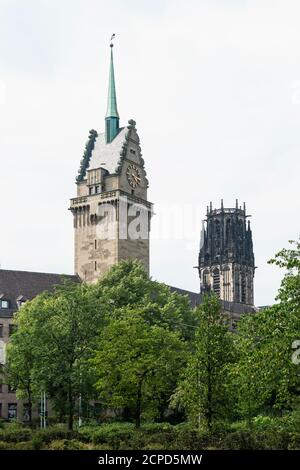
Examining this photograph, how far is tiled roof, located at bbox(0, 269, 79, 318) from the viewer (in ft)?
352

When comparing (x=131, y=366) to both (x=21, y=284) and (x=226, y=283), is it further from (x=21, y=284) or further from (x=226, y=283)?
(x=226, y=283)

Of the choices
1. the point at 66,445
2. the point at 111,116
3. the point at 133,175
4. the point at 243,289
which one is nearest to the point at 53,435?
the point at 66,445

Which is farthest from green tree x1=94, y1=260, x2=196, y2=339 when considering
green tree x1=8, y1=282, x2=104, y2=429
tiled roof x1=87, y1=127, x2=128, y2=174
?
tiled roof x1=87, y1=127, x2=128, y2=174

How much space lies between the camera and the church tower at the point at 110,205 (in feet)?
374

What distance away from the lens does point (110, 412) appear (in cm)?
9806

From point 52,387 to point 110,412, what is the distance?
2541 centimetres

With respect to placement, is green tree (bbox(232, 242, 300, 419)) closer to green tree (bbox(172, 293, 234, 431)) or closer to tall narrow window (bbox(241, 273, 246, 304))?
green tree (bbox(172, 293, 234, 431))

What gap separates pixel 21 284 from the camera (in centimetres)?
11050

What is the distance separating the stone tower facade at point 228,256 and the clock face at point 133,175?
7325 centimetres

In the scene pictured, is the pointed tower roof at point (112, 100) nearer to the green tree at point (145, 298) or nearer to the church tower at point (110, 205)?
the church tower at point (110, 205)

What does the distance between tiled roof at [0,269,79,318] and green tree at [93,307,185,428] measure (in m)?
38.0

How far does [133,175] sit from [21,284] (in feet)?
66.9

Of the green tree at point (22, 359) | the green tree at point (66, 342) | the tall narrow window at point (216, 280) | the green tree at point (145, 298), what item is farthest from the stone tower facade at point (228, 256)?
the green tree at point (66, 342)

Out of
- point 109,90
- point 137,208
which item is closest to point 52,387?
point 137,208
